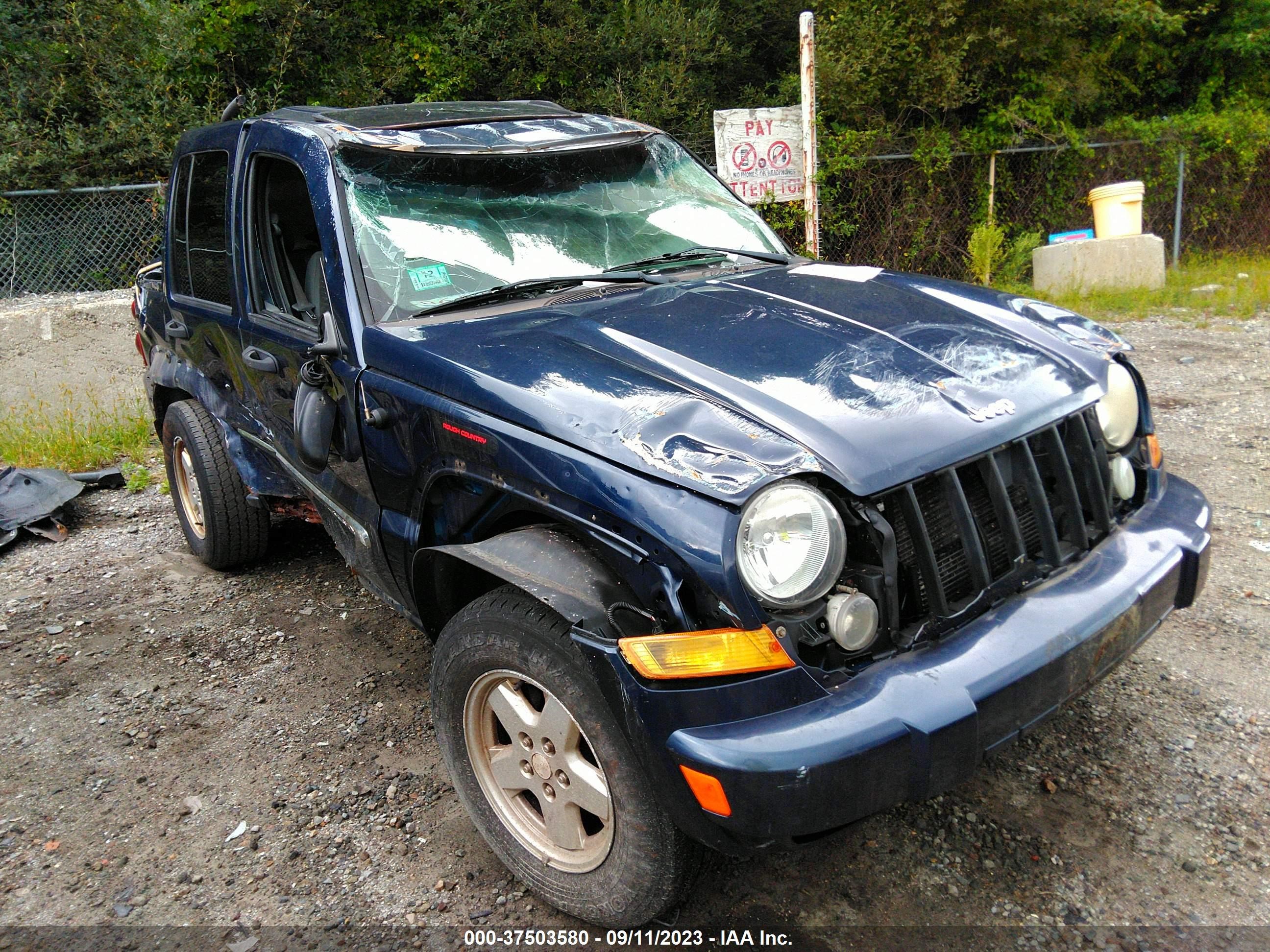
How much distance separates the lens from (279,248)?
3.55 metres

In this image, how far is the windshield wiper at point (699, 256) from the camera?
328 centimetres

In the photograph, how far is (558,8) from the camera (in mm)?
12844

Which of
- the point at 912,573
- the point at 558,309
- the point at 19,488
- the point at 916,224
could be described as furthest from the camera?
the point at 916,224

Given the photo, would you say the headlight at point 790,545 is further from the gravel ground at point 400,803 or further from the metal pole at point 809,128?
the metal pole at point 809,128

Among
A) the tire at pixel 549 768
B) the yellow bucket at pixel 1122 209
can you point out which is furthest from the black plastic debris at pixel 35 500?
the yellow bucket at pixel 1122 209

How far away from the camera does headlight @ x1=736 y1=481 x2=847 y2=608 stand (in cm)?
198

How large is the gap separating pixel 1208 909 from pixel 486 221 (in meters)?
2.79

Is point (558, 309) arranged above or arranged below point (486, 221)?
below

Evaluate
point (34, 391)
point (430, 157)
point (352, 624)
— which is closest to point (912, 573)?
point (430, 157)

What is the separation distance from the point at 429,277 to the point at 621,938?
1.96m

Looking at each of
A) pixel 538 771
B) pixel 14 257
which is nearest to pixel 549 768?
pixel 538 771

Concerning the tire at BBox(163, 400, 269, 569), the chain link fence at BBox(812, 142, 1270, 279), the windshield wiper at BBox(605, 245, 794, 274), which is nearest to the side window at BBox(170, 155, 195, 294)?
the tire at BBox(163, 400, 269, 569)

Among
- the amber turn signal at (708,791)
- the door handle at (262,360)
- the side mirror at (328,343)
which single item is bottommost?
the amber turn signal at (708,791)

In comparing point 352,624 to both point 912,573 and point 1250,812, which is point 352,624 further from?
point 1250,812
